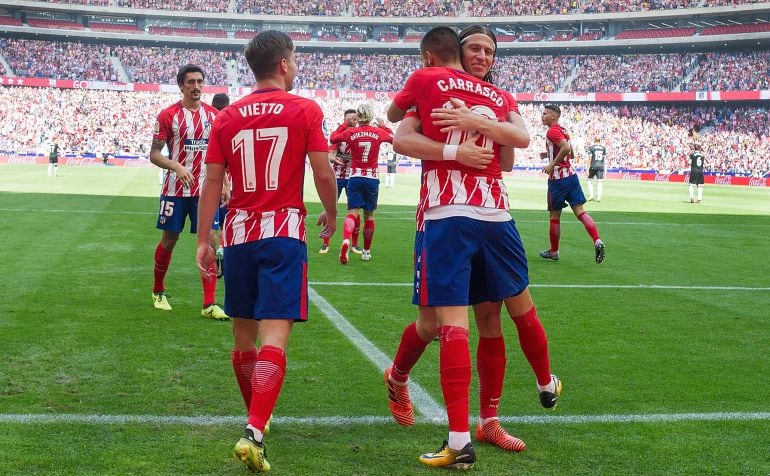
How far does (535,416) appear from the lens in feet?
Result: 16.6

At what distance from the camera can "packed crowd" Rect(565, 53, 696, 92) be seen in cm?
6212

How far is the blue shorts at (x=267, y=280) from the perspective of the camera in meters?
4.23

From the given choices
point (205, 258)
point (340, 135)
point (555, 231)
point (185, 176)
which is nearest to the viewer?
point (205, 258)

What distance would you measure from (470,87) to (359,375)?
247 centimetres

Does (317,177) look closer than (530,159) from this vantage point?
Yes

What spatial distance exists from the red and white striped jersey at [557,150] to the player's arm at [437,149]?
915cm

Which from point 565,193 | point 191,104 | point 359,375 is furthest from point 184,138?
point 565,193

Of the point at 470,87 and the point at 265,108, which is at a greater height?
the point at 470,87

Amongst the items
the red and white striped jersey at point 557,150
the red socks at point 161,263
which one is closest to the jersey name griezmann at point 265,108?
the red socks at point 161,263

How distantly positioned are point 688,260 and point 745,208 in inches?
600

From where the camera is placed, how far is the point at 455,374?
420 centimetres

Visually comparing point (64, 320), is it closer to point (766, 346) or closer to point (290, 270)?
point (290, 270)

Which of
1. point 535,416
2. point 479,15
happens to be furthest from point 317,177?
point 479,15

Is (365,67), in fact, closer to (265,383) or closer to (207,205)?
(207,205)
